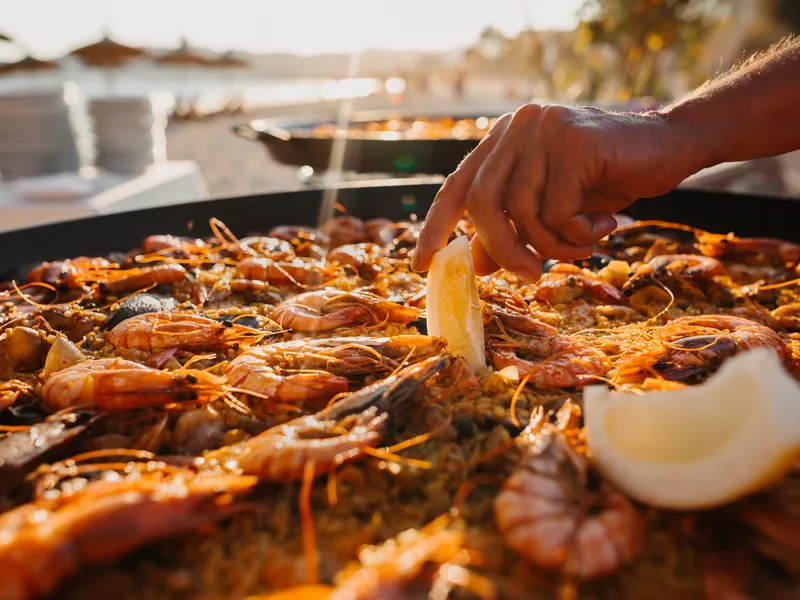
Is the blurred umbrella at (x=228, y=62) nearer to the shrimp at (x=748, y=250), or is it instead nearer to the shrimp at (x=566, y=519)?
the shrimp at (x=748, y=250)

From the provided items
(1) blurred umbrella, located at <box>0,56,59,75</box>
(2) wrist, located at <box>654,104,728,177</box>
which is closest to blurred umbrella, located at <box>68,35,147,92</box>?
(1) blurred umbrella, located at <box>0,56,59,75</box>

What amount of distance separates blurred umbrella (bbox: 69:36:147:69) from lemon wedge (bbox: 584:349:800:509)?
40.7 feet

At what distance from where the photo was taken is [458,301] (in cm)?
183

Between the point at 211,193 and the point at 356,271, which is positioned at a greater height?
the point at 211,193

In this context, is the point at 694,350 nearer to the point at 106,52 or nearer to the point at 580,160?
the point at 580,160

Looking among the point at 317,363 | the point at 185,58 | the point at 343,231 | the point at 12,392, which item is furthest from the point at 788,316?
the point at 185,58

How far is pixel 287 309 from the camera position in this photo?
7.34 feet

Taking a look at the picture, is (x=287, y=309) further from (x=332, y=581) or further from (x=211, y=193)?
(x=211, y=193)

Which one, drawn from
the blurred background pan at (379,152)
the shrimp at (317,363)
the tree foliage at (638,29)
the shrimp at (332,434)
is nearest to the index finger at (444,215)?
the shrimp at (317,363)

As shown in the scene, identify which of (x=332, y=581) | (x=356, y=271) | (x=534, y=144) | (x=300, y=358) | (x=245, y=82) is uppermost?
(x=245, y=82)

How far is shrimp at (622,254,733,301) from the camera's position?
2.56 meters

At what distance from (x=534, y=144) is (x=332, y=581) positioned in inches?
55.0

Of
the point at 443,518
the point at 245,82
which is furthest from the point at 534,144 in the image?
the point at 245,82

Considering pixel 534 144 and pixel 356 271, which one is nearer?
pixel 534 144
